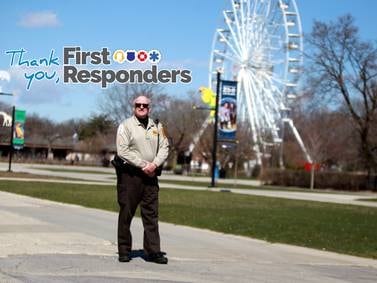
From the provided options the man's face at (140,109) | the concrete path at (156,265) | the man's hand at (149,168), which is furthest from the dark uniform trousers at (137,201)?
the man's face at (140,109)

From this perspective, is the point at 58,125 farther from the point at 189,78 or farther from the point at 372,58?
the point at 189,78

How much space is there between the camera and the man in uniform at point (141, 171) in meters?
8.34

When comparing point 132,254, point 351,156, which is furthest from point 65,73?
point 351,156

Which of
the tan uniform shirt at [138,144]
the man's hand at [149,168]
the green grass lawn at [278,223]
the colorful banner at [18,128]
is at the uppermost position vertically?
the colorful banner at [18,128]

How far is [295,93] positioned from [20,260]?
54.8 metres

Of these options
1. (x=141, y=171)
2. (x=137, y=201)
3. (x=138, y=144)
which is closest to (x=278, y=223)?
(x=137, y=201)

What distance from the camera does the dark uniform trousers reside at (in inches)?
334

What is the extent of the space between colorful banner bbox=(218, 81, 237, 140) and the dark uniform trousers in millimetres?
29885

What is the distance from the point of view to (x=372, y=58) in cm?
4272

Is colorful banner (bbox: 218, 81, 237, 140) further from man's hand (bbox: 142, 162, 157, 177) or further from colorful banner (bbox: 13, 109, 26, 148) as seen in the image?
man's hand (bbox: 142, 162, 157, 177)

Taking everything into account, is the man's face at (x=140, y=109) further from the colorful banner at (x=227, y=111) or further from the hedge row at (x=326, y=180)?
the hedge row at (x=326, y=180)

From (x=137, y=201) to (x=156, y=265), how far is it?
809mm

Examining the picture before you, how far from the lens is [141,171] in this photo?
27.7 feet

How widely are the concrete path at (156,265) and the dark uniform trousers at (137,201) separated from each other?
291mm
